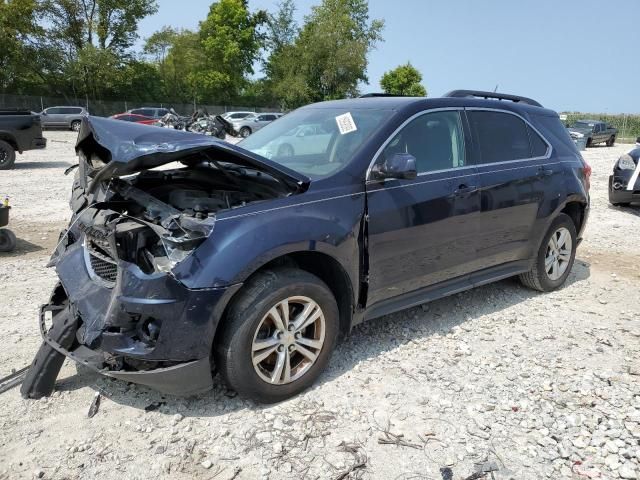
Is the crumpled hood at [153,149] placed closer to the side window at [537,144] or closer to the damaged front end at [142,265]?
the damaged front end at [142,265]

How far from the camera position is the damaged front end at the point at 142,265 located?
270cm

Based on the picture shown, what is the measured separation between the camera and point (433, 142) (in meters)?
3.96

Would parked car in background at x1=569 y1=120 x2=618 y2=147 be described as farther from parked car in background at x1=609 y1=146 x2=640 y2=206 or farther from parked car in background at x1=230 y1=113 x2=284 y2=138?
parked car in background at x1=609 y1=146 x2=640 y2=206

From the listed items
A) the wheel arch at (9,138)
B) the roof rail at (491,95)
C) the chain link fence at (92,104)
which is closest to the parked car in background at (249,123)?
the chain link fence at (92,104)

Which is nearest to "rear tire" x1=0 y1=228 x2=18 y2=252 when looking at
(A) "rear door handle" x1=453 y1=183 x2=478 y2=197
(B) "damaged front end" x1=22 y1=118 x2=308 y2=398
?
(B) "damaged front end" x1=22 y1=118 x2=308 y2=398

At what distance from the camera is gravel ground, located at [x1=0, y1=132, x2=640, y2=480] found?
2.68 metres

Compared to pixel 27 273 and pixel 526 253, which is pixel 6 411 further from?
pixel 526 253

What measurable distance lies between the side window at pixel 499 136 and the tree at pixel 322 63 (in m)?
50.9

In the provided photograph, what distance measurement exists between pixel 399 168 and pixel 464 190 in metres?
0.91

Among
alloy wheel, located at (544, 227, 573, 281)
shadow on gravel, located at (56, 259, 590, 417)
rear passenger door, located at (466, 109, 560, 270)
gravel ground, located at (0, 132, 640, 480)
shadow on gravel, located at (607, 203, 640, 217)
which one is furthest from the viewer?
shadow on gravel, located at (607, 203, 640, 217)

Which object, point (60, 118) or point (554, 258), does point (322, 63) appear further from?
point (554, 258)

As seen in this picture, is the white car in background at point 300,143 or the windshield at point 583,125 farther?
the windshield at point 583,125

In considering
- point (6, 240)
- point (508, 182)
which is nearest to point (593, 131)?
point (508, 182)

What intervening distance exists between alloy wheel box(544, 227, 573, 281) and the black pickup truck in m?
13.3
